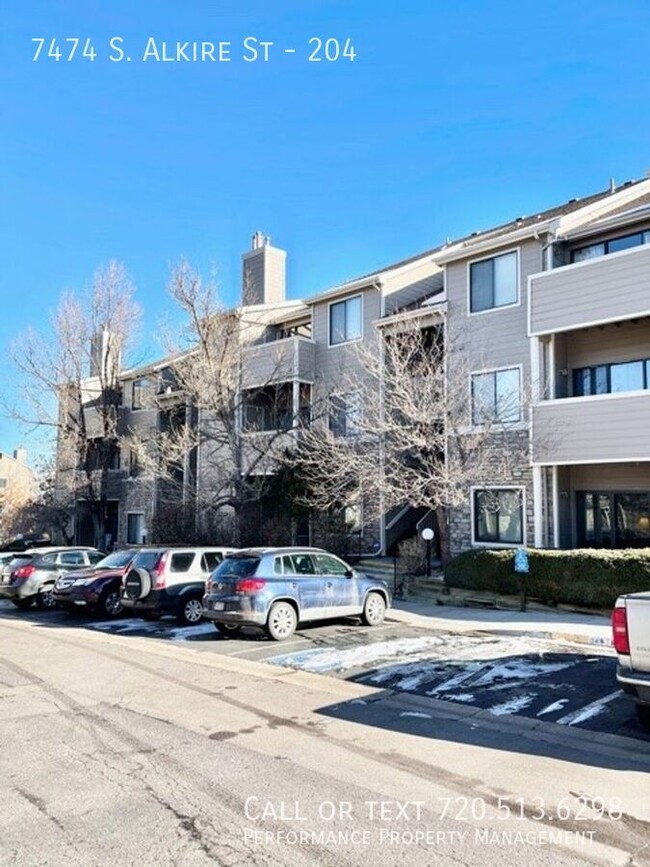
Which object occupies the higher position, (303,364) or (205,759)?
(303,364)

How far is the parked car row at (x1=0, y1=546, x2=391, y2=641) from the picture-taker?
12172 millimetres

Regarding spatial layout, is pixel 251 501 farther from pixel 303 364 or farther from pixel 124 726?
pixel 124 726

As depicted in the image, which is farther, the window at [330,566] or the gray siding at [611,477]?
the gray siding at [611,477]

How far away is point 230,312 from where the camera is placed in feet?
79.9

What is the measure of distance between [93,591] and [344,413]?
412 inches

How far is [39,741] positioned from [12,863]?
2626 millimetres

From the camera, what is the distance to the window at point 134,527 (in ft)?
109

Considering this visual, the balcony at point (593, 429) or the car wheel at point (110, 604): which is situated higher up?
the balcony at point (593, 429)

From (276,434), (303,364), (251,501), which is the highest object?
(303,364)

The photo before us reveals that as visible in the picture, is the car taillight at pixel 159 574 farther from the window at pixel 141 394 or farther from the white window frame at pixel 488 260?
the window at pixel 141 394

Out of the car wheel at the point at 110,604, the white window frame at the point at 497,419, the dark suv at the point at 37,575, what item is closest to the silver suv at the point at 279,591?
the car wheel at the point at 110,604

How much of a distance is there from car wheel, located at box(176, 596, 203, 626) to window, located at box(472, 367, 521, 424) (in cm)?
844

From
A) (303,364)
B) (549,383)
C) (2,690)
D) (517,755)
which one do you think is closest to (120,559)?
(2,690)

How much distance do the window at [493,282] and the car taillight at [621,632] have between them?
14457mm
